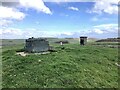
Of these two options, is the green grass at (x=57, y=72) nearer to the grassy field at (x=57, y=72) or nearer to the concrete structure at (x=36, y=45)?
the grassy field at (x=57, y=72)

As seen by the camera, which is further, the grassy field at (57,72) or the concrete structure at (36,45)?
the concrete structure at (36,45)

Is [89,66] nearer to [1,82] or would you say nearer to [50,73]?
[50,73]

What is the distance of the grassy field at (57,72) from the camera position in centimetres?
2944

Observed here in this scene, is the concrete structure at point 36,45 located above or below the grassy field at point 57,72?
above

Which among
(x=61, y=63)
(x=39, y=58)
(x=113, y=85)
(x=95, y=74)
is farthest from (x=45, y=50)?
(x=113, y=85)

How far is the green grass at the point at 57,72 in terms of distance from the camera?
1160 inches

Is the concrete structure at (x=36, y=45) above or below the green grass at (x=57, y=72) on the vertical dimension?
above

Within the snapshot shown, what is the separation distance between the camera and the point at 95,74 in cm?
3456

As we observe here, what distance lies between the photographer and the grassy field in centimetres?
2944

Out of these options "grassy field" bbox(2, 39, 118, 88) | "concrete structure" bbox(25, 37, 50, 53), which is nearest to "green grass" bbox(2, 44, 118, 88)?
"grassy field" bbox(2, 39, 118, 88)

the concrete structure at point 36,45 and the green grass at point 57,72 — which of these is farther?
the concrete structure at point 36,45

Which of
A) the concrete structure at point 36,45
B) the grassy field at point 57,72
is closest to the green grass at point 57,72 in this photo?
the grassy field at point 57,72

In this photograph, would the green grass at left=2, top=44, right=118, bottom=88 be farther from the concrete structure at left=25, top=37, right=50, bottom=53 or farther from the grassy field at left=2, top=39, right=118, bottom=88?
the concrete structure at left=25, top=37, right=50, bottom=53

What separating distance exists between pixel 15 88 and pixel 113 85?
41.9 feet
